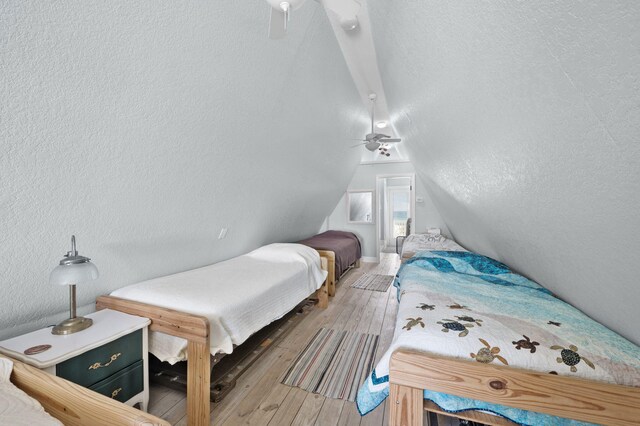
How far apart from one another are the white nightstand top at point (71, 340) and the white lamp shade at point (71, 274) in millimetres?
282

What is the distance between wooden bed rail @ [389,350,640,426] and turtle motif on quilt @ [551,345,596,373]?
9 centimetres

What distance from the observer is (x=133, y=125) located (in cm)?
129

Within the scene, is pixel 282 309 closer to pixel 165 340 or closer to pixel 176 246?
pixel 165 340

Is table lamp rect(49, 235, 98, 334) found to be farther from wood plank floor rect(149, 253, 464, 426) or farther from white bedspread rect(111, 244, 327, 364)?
wood plank floor rect(149, 253, 464, 426)

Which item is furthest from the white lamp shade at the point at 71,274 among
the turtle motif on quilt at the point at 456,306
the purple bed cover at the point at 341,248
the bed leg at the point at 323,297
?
the purple bed cover at the point at 341,248

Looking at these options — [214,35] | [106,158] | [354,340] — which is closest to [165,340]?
[106,158]

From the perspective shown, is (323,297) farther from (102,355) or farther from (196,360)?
(102,355)

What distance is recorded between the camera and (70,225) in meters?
1.32

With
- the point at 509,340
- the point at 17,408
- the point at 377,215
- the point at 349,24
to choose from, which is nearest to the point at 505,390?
the point at 509,340

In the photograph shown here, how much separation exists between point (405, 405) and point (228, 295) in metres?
1.20

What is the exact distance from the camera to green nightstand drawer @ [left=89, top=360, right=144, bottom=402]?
1.19m

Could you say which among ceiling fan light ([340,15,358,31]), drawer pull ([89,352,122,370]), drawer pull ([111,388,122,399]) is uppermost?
ceiling fan light ([340,15,358,31])

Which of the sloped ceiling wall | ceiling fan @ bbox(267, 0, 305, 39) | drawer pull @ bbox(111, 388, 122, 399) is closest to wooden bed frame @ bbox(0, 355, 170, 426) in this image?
drawer pull @ bbox(111, 388, 122, 399)

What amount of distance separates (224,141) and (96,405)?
1619mm
